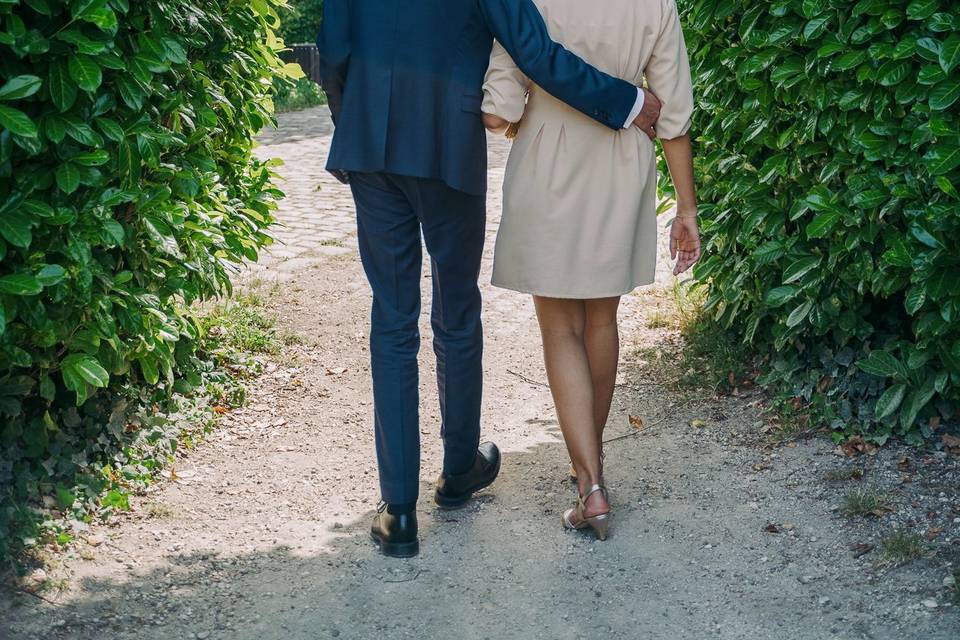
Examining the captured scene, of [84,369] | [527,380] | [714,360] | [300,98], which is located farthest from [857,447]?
[300,98]

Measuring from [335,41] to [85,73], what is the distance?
0.78 m

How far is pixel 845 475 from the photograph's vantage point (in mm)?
4344

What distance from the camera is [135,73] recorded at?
367 cm

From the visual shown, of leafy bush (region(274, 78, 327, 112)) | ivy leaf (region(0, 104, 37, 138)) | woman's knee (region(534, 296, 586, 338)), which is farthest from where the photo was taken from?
leafy bush (region(274, 78, 327, 112))

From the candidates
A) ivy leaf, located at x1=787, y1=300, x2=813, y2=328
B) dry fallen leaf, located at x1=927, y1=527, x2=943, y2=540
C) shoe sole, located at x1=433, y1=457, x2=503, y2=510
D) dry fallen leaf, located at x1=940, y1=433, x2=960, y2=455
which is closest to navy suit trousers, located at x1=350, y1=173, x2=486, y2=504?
shoe sole, located at x1=433, y1=457, x2=503, y2=510

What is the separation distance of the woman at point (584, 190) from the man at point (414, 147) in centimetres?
10

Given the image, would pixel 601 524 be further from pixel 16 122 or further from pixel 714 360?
pixel 16 122

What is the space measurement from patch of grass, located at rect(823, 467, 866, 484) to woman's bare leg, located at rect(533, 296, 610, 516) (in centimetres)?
91

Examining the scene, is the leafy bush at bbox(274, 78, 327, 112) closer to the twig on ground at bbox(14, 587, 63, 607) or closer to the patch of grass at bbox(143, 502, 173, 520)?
the patch of grass at bbox(143, 502, 173, 520)

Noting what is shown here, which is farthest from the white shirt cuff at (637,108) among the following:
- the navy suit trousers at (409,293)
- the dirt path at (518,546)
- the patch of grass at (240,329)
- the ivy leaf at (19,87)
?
the patch of grass at (240,329)

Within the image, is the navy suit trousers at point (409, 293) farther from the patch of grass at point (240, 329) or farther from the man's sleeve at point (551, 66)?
the patch of grass at point (240, 329)

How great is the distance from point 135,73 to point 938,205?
2666 mm

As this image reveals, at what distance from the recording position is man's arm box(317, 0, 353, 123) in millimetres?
3656

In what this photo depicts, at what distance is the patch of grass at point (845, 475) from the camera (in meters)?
4.32
